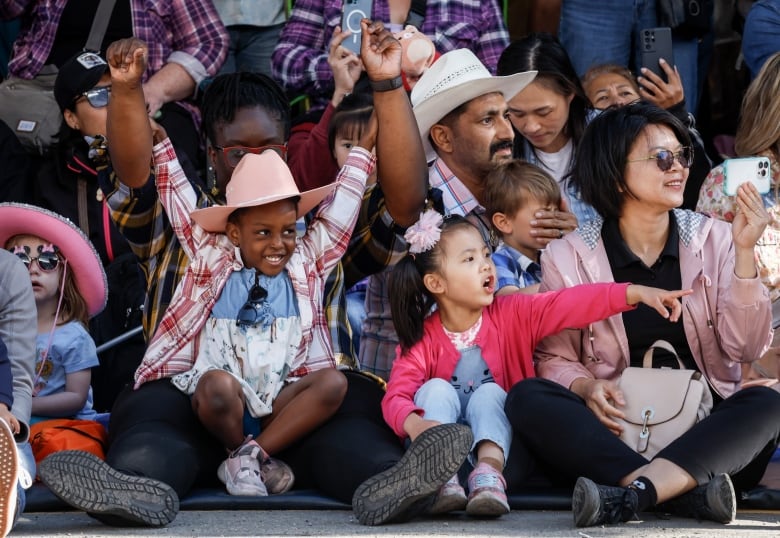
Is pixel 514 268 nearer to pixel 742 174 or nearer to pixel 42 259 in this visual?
pixel 742 174

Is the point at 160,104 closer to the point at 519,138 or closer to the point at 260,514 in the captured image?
the point at 519,138

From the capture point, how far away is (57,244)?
17.4 ft

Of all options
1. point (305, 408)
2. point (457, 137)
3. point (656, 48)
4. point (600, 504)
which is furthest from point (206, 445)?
point (656, 48)

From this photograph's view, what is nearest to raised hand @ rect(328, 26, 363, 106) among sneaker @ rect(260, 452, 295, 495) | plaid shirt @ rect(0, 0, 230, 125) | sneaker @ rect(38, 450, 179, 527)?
plaid shirt @ rect(0, 0, 230, 125)

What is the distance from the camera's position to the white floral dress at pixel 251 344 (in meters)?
4.71

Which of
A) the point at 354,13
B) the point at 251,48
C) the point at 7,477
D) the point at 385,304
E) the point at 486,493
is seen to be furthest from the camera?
the point at 251,48

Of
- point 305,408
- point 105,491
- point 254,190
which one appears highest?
point 254,190

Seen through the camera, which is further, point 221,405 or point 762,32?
point 762,32

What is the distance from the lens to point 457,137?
5688 mm

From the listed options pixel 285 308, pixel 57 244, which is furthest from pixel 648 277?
pixel 57 244

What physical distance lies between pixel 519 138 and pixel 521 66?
12.0 inches

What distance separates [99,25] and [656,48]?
8.32 feet

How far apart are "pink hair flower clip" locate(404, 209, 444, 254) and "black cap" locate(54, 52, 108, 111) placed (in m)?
1.97

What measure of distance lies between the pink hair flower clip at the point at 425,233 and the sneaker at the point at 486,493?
0.86m
